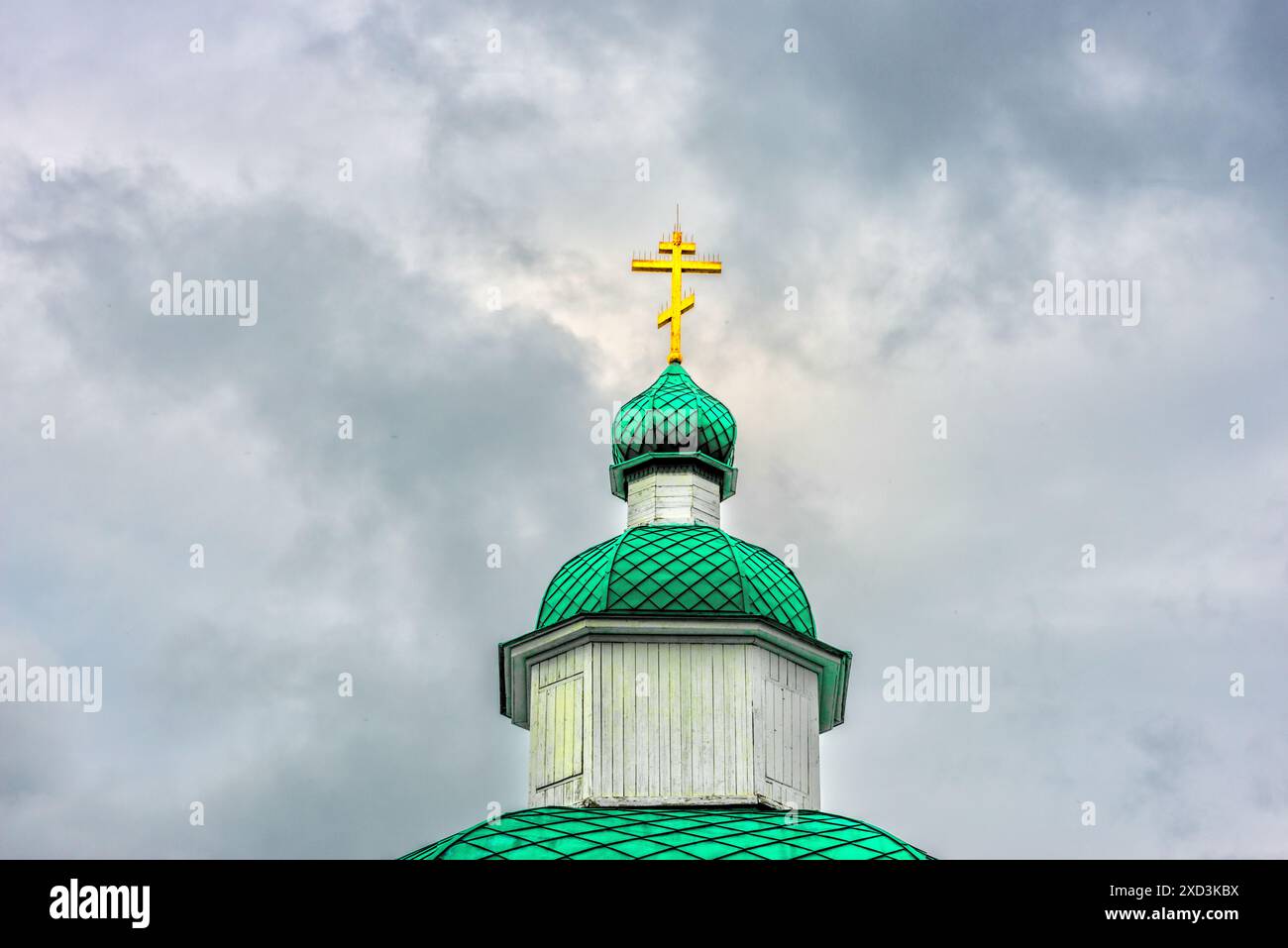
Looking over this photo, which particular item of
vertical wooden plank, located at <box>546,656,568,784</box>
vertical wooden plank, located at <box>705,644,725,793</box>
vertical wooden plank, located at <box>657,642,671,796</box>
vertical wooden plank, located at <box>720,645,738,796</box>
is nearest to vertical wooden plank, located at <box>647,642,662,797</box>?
vertical wooden plank, located at <box>657,642,671,796</box>

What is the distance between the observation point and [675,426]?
4025 cm

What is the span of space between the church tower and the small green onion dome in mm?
1760

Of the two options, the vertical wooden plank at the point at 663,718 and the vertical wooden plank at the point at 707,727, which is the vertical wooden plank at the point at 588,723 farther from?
the vertical wooden plank at the point at 707,727

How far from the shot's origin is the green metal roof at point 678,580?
36500mm

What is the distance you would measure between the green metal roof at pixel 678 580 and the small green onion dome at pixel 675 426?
2.29 m

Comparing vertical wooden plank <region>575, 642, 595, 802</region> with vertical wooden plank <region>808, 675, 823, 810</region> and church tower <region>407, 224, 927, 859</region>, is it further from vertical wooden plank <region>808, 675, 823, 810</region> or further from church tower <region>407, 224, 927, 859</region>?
vertical wooden plank <region>808, 675, 823, 810</region>

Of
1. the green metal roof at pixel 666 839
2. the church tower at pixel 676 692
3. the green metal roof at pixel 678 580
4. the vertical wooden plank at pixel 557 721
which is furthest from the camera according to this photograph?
the green metal roof at pixel 678 580

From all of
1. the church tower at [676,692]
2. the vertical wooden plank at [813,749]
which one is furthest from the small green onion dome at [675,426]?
the vertical wooden plank at [813,749]

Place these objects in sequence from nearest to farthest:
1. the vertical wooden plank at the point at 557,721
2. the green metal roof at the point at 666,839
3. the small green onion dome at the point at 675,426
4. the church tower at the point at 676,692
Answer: the green metal roof at the point at 666,839 → the church tower at the point at 676,692 → the vertical wooden plank at the point at 557,721 → the small green onion dome at the point at 675,426

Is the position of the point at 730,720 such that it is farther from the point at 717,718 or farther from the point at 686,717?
the point at 686,717

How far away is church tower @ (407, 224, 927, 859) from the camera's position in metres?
34.6

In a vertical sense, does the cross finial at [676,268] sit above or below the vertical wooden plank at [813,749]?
above
